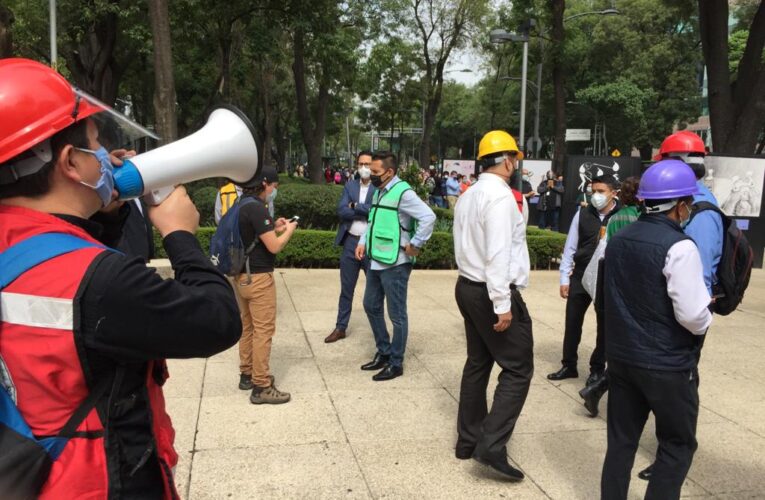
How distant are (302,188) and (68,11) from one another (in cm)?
1058

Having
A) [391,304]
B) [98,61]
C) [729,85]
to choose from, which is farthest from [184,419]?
[98,61]

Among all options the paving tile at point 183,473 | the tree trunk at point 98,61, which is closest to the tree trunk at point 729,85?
the paving tile at point 183,473

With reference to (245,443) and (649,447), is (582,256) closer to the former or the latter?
(649,447)

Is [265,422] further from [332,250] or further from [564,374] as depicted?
[332,250]

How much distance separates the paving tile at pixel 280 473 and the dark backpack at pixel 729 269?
2.18 m

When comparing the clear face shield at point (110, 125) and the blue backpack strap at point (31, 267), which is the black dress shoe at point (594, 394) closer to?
the clear face shield at point (110, 125)

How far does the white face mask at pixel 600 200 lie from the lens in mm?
4750

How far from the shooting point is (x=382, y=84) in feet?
141

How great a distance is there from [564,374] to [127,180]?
14.7 ft

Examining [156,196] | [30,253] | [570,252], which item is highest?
[156,196]

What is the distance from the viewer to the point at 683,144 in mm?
3979

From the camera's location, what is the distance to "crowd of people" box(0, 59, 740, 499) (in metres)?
1.24

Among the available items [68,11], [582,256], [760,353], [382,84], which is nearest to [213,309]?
[582,256]

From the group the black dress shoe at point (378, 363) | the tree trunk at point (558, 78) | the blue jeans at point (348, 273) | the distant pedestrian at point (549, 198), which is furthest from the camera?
the tree trunk at point (558, 78)
